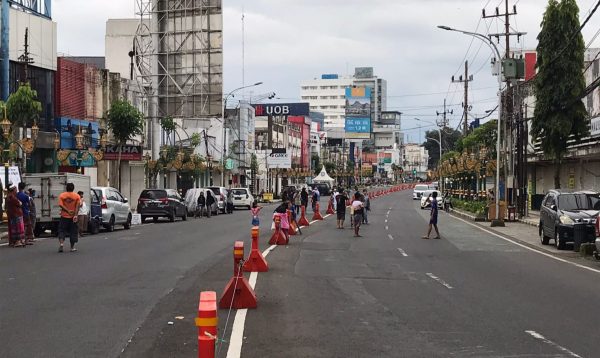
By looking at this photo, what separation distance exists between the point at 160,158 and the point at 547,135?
28.8 meters

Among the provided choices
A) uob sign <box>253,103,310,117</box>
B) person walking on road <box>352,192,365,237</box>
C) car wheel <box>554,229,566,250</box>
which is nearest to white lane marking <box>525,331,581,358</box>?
car wheel <box>554,229,566,250</box>

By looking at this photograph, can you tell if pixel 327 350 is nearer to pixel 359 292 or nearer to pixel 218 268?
pixel 359 292

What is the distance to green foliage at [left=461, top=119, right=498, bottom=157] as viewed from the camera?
56.0 m

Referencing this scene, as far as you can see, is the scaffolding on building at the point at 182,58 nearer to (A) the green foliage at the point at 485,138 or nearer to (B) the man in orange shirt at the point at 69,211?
(A) the green foliage at the point at 485,138

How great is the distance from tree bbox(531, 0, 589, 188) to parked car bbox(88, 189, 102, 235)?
17.8 meters

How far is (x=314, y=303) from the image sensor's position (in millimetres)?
10938

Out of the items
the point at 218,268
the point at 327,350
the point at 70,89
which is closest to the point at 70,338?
the point at 327,350

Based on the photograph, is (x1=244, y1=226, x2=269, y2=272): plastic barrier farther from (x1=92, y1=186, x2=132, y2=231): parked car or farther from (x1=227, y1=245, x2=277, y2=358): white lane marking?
(x1=92, y1=186, x2=132, y2=231): parked car

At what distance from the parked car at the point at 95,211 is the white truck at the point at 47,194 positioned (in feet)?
3.40

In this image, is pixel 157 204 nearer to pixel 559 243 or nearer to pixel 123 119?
pixel 123 119

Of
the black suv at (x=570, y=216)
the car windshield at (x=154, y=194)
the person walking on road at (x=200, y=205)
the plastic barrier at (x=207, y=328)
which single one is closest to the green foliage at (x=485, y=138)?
the person walking on road at (x=200, y=205)

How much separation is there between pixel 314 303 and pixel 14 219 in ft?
42.0

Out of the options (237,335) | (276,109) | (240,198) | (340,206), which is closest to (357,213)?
(340,206)

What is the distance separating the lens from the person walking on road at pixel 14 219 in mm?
20502
